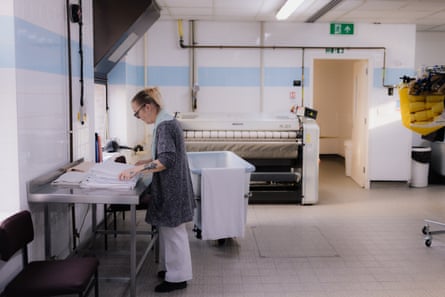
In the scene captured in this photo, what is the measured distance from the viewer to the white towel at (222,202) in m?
3.92

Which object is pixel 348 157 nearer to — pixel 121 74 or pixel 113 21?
pixel 121 74

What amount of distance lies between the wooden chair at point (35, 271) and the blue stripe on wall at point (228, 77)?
467 centimetres

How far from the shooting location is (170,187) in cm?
310

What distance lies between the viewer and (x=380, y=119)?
284 inches

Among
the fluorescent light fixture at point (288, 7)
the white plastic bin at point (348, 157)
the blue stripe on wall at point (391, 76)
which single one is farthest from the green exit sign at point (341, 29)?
the white plastic bin at point (348, 157)

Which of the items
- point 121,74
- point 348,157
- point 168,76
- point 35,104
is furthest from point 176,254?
point 348,157

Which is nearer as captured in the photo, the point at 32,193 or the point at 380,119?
the point at 32,193

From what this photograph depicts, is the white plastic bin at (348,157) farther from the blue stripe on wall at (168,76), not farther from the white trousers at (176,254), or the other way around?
the white trousers at (176,254)

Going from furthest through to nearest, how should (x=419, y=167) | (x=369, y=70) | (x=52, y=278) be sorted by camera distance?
(x=419, y=167)
(x=369, y=70)
(x=52, y=278)

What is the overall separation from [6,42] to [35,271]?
131cm

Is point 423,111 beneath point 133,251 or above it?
above

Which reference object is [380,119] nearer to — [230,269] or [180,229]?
[230,269]

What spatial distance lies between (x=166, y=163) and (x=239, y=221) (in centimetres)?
134

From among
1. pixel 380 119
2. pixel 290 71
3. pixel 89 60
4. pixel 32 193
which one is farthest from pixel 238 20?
pixel 32 193
